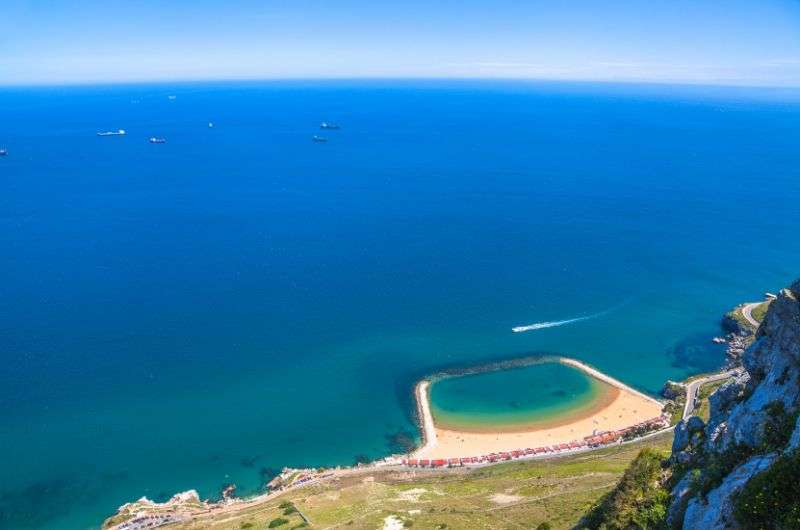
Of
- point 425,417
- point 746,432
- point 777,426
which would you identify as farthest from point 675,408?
point 777,426

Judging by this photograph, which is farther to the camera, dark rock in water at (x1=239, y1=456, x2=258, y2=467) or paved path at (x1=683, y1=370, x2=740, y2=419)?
paved path at (x1=683, y1=370, x2=740, y2=419)

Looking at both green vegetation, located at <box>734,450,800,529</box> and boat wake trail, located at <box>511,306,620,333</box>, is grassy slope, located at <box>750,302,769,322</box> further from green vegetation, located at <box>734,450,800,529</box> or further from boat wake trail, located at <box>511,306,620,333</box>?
green vegetation, located at <box>734,450,800,529</box>

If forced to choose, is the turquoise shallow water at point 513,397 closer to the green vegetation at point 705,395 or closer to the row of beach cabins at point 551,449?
the row of beach cabins at point 551,449

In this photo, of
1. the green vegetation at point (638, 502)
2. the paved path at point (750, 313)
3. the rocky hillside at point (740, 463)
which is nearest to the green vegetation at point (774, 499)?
A: the rocky hillside at point (740, 463)

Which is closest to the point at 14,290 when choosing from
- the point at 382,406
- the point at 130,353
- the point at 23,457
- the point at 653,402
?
the point at 130,353

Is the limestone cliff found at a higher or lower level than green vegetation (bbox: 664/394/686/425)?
higher

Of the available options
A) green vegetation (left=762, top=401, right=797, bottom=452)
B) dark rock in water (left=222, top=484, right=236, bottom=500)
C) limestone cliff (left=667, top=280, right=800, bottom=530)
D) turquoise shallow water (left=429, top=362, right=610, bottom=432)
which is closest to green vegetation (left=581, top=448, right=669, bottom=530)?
limestone cliff (left=667, top=280, right=800, bottom=530)

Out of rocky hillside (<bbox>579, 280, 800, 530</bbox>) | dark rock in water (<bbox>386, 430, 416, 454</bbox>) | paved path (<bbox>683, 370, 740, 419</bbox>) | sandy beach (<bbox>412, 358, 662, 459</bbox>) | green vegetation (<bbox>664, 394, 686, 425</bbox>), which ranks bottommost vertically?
dark rock in water (<bbox>386, 430, 416, 454</bbox>)

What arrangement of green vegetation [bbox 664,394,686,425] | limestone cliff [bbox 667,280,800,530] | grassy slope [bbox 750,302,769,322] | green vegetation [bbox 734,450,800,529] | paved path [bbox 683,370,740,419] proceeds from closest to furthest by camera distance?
1. green vegetation [bbox 734,450,800,529]
2. limestone cliff [bbox 667,280,800,530]
3. green vegetation [bbox 664,394,686,425]
4. paved path [bbox 683,370,740,419]
5. grassy slope [bbox 750,302,769,322]

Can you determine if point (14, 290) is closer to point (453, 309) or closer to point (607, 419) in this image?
point (453, 309)
